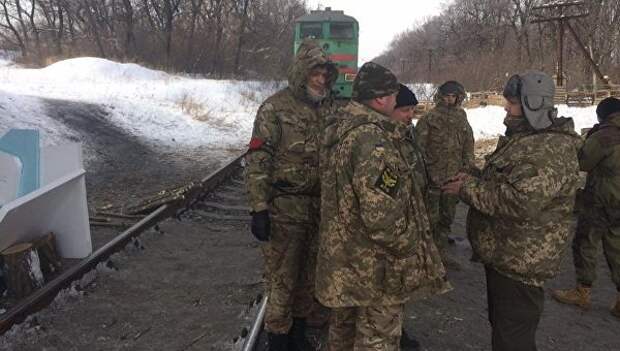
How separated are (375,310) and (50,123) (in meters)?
9.89

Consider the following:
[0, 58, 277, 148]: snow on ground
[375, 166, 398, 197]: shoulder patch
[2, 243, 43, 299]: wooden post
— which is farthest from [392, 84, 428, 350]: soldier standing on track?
[0, 58, 277, 148]: snow on ground

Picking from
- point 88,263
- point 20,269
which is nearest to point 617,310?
point 88,263

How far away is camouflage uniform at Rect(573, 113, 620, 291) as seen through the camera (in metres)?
3.90

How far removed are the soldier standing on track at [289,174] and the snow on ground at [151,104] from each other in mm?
7626

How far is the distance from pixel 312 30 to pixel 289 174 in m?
15.4

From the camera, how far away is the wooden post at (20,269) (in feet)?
12.1

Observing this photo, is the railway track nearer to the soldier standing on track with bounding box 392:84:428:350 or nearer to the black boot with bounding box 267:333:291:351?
the black boot with bounding box 267:333:291:351

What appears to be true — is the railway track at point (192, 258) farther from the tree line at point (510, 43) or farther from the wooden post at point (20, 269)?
the tree line at point (510, 43)

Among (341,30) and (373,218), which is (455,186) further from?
(341,30)

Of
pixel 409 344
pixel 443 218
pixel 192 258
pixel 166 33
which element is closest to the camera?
pixel 409 344

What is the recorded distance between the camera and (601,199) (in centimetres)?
400

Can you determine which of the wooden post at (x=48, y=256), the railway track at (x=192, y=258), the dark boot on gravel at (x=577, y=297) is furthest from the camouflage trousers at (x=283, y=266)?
the dark boot on gravel at (x=577, y=297)

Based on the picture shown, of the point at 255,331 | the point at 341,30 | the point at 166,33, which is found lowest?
the point at 255,331

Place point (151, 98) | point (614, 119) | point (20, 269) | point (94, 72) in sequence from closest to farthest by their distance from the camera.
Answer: point (20, 269) → point (614, 119) → point (151, 98) → point (94, 72)
